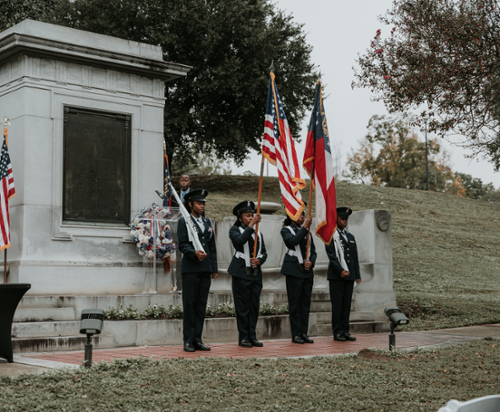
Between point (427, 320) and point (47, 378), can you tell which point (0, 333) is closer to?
point (47, 378)

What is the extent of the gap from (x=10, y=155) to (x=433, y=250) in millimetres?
17130

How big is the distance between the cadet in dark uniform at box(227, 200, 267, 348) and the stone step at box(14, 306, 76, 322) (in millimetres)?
2578

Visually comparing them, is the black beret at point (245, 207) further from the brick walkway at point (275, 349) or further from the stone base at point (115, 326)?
the brick walkway at point (275, 349)

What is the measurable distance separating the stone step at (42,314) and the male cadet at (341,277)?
414 cm

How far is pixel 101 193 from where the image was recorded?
11.6m

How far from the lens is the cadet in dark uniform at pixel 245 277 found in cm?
941

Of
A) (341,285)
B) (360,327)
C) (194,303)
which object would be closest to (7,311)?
(194,303)

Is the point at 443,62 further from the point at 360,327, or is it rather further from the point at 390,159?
the point at 390,159

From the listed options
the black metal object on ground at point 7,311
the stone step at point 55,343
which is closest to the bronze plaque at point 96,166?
the stone step at point 55,343

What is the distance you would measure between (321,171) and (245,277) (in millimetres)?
1924

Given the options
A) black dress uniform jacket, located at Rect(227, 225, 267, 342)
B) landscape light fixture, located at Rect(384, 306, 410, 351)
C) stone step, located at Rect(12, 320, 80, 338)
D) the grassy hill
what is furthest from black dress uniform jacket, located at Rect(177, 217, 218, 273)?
the grassy hill

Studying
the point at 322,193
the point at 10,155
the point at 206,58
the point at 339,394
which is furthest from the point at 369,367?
the point at 206,58

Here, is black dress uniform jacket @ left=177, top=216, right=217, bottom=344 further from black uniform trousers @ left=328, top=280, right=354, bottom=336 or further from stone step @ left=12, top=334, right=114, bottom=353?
black uniform trousers @ left=328, top=280, right=354, bottom=336

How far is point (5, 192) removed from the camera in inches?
415
